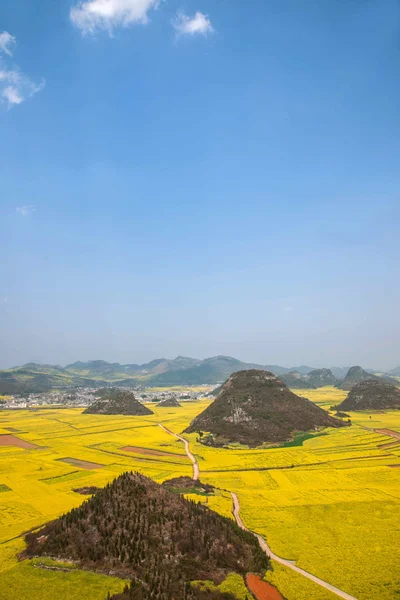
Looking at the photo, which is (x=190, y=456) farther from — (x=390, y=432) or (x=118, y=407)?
(x=118, y=407)

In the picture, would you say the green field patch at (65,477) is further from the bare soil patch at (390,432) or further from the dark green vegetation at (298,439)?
the bare soil patch at (390,432)

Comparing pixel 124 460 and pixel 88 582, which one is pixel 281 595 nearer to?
pixel 88 582

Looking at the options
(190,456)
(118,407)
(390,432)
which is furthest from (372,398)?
(118,407)

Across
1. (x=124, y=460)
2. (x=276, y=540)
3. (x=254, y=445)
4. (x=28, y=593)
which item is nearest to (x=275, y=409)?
(x=254, y=445)

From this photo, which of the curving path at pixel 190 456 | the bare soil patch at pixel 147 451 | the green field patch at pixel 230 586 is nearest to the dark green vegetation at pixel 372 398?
the curving path at pixel 190 456

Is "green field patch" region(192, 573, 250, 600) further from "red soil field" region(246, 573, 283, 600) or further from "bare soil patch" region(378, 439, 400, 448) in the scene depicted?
"bare soil patch" region(378, 439, 400, 448)

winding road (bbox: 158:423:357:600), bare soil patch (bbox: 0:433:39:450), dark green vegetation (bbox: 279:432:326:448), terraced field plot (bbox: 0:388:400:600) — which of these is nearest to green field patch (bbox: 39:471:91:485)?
terraced field plot (bbox: 0:388:400:600)
